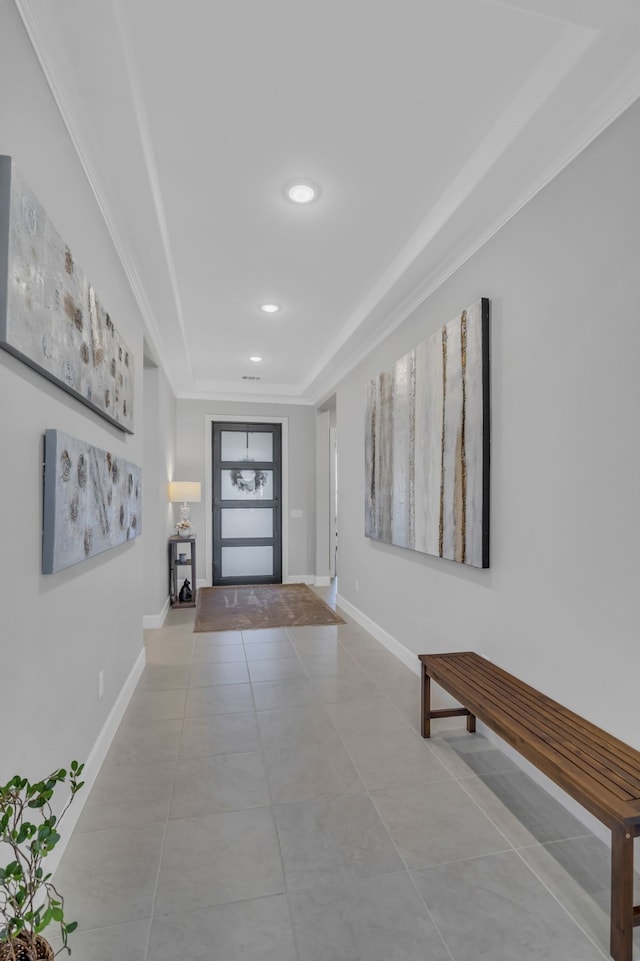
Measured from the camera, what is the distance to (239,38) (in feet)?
5.62

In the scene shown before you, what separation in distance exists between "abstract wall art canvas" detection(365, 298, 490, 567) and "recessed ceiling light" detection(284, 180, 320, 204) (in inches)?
39.4

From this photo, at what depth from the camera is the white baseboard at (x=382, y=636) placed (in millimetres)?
3633

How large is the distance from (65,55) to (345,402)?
3.99m

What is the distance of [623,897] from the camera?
54.7 inches

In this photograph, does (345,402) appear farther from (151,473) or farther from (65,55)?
(65,55)

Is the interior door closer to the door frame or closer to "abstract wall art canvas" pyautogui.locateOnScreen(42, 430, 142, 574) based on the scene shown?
the door frame

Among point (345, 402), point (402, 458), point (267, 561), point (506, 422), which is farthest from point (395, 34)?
point (267, 561)

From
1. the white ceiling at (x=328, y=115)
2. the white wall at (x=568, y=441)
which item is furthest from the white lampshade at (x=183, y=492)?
the white wall at (x=568, y=441)

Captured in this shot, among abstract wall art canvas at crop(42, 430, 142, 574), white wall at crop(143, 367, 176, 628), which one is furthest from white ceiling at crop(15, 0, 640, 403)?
white wall at crop(143, 367, 176, 628)

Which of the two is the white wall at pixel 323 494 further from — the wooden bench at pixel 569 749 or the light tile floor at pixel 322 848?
the wooden bench at pixel 569 749

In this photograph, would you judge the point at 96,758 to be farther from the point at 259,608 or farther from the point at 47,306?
the point at 259,608

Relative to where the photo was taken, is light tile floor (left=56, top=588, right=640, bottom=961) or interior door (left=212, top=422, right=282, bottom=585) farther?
interior door (left=212, top=422, right=282, bottom=585)

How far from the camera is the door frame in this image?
694 centimetres

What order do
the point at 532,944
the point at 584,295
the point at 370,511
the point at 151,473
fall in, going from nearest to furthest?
the point at 532,944
the point at 584,295
the point at 370,511
the point at 151,473
